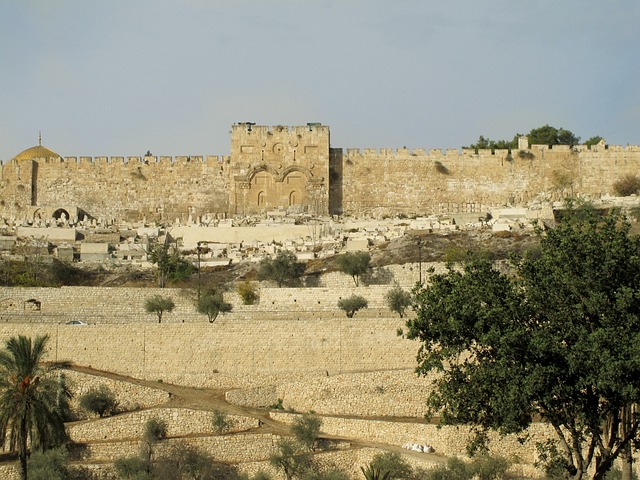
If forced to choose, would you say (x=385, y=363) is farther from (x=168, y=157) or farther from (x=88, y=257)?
(x=168, y=157)

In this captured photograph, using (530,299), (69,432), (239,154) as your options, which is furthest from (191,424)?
(239,154)

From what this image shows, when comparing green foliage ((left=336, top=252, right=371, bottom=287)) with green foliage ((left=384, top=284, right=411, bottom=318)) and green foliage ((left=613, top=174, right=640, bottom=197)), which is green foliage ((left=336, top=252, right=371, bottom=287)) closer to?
green foliage ((left=384, top=284, right=411, bottom=318))

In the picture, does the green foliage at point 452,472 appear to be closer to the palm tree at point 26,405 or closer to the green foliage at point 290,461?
the green foliage at point 290,461

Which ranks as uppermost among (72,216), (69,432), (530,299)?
(72,216)

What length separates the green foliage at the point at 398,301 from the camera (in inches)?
1210

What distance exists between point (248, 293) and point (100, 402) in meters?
8.54

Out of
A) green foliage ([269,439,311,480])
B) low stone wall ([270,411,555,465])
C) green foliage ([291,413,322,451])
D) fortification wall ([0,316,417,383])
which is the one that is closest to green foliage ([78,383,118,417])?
fortification wall ([0,316,417,383])

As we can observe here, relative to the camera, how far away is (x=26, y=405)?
Answer: 22.6m

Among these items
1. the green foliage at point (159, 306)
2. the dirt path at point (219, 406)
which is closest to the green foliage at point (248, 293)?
the green foliage at point (159, 306)

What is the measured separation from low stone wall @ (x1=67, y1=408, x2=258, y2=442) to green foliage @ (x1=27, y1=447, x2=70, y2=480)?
156cm

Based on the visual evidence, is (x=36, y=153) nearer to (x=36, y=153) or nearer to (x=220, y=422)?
(x=36, y=153)

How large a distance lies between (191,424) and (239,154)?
22332 mm

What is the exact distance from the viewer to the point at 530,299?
55.9 ft

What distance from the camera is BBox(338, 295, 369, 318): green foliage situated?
31406 mm
